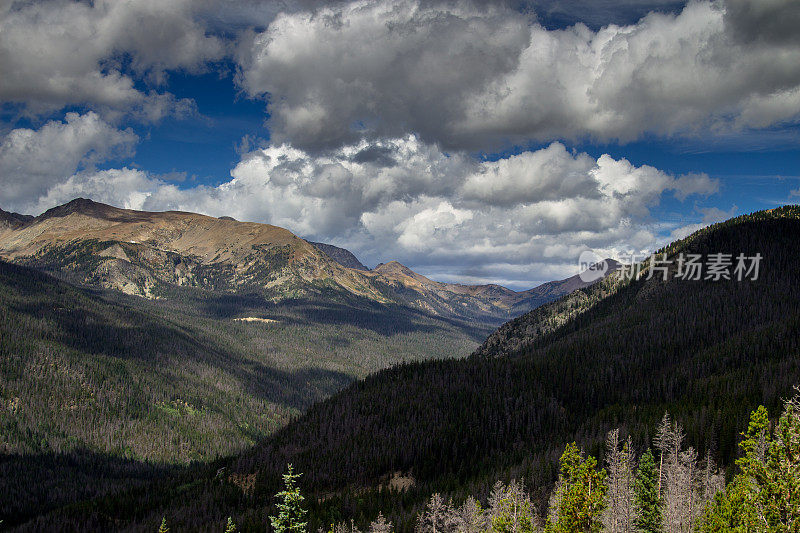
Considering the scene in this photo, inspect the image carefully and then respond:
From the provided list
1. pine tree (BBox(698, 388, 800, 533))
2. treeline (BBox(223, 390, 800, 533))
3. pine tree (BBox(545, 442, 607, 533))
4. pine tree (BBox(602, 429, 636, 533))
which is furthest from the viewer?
pine tree (BBox(602, 429, 636, 533))

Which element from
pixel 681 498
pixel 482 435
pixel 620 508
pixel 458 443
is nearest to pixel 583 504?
pixel 620 508

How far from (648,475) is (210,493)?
15477 cm

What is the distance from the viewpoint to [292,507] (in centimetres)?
5309

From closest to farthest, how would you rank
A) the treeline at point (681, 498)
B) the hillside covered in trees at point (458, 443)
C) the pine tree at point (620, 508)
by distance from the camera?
the treeline at point (681, 498), the pine tree at point (620, 508), the hillside covered in trees at point (458, 443)

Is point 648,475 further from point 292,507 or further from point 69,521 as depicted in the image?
point 69,521

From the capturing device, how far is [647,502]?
2169 inches

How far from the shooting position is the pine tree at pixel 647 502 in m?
52.4

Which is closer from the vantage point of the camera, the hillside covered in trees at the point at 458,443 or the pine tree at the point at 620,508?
the pine tree at the point at 620,508

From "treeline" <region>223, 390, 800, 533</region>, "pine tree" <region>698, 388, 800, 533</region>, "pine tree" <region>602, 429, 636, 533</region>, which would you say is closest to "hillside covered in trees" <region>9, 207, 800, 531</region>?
"treeline" <region>223, 390, 800, 533</region>

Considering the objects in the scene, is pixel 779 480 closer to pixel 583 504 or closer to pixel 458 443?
pixel 583 504

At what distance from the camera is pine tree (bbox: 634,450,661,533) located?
52.4 m

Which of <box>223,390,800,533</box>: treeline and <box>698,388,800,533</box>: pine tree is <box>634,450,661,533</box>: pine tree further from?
<box>698,388,800,533</box>: pine tree

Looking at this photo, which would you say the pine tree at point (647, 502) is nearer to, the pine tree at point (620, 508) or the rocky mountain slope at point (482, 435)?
the pine tree at point (620, 508)

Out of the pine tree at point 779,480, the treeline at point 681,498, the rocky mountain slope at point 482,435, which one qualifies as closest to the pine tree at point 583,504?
the treeline at point 681,498
